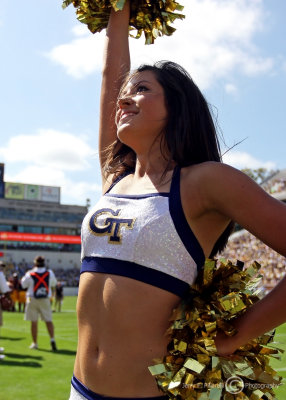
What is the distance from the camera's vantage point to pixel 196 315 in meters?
1.50

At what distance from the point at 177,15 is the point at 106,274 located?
117 cm

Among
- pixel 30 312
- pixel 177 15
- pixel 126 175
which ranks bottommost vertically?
pixel 30 312

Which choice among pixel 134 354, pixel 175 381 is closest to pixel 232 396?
pixel 175 381

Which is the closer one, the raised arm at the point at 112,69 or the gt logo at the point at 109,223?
the gt logo at the point at 109,223

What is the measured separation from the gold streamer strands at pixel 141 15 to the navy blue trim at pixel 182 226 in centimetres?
93

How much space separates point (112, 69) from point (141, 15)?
0.93ft

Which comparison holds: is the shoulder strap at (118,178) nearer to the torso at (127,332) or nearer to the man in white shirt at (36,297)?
the torso at (127,332)

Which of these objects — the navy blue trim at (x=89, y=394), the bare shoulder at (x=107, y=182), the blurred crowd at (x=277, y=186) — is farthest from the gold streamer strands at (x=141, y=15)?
the blurred crowd at (x=277, y=186)

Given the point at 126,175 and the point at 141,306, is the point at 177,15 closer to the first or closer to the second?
the point at 126,175

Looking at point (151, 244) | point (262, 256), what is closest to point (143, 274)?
point (151, 244)

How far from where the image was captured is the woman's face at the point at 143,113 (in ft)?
5.59

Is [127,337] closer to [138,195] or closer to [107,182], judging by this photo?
[138,195]

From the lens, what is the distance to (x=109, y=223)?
1590 mm

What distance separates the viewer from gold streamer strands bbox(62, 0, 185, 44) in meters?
2.16
